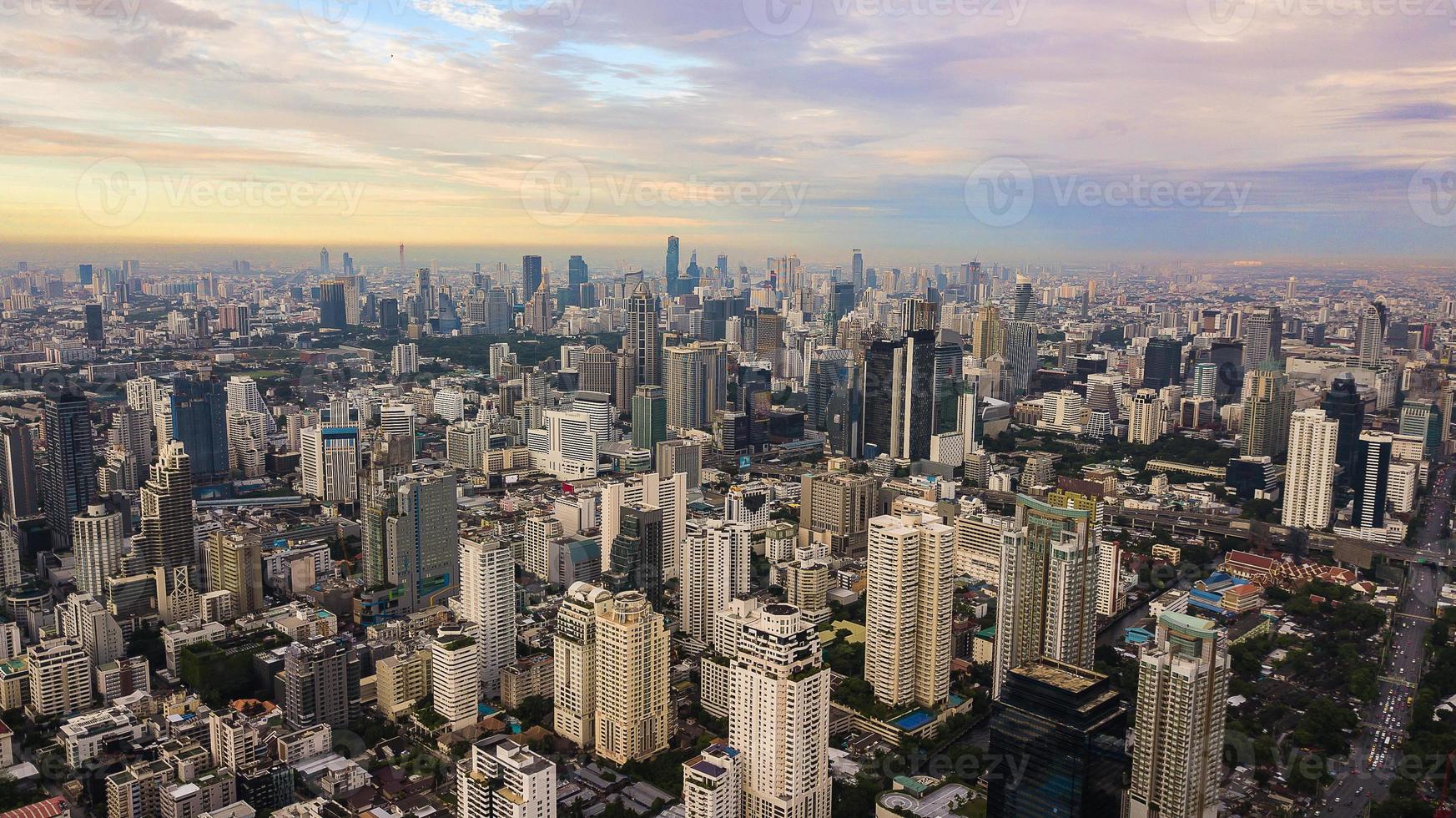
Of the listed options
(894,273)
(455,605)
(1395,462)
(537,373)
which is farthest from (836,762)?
(894,273)

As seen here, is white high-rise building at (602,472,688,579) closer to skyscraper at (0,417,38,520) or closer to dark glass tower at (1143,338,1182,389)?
skyscraper at (0,417,38,520)

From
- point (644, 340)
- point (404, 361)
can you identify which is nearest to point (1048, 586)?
point (644, 340)

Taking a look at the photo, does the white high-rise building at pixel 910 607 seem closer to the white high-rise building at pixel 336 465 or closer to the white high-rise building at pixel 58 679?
the white high-rise building at pixel 58 679

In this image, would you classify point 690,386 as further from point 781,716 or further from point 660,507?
point 781,716

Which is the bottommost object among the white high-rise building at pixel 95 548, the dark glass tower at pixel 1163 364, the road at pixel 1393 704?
the road at pixel 1393 704

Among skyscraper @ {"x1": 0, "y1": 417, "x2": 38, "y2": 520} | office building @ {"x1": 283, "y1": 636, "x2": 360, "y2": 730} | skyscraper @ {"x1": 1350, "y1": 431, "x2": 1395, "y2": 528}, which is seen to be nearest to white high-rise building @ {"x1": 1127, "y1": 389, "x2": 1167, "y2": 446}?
skyscraper @ {"x1": 1350, "y1": 431, "x2": 1395, "y2": 528}

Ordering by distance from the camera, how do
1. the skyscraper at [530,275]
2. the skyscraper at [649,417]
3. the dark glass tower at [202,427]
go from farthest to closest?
the skyscraper at [530,275], the skyscraper at [649,417], the dark glass tower at [202,427]

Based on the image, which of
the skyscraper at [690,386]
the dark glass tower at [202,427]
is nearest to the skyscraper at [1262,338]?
the skyscraper at [690,386]
